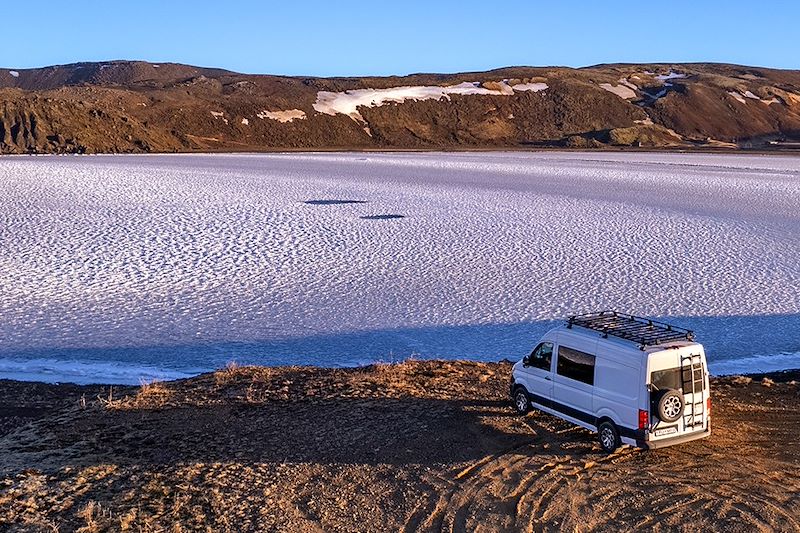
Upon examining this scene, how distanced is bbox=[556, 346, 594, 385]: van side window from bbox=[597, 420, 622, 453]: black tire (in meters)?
0.44

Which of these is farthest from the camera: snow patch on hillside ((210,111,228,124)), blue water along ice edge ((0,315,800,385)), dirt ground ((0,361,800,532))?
snow patch on hillside ((210,111,228,124))

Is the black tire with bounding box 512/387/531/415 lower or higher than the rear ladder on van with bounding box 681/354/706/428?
lower

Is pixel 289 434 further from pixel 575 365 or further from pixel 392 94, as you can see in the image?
pixel 392 94

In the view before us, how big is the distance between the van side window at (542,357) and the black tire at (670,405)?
1.44 meters

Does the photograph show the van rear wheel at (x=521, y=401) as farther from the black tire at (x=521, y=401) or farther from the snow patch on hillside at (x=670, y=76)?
the snow patch on hillside at (x=670, y=76)

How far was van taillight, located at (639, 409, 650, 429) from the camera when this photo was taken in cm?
869

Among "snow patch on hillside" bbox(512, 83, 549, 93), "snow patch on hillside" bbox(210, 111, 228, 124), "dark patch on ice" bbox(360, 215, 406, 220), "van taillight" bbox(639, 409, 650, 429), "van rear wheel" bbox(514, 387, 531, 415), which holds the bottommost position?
"van rear wheel" bbox(514, 387, 531, 415)

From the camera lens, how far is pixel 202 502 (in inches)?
314

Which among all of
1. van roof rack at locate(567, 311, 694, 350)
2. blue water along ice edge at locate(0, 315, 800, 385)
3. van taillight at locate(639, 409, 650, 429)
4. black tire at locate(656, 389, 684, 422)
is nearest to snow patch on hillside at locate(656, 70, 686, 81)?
blue water along ice edge at locate(0, 315, 800, 385)

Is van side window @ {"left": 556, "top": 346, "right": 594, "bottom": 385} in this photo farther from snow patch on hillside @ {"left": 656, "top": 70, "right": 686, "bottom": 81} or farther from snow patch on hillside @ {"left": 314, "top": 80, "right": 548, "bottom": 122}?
snow patch on hillside @ {"left": 656, "top": 70, "right": 686, "bottom": 81}

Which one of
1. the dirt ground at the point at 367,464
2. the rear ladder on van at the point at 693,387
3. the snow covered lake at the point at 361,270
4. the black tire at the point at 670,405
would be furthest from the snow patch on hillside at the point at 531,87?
the black tire at the point at 670,405

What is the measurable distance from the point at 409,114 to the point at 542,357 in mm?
72983

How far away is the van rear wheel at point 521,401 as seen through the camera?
10180 millimetres

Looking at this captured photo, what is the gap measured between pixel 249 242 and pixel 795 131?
3117 inches
